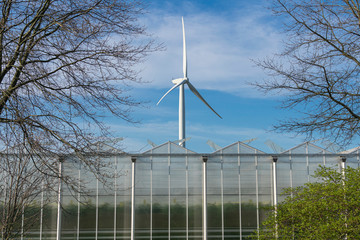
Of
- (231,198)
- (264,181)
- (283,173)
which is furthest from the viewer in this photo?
(283,173)

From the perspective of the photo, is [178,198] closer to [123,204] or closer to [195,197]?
[195,197]

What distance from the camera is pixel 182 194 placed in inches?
963

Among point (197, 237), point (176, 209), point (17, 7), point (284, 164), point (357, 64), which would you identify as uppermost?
point (17, 7)

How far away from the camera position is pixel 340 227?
15.1m

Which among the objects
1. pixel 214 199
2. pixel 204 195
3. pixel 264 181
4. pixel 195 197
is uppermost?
pixel 264 181

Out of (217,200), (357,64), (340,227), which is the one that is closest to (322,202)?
(340,227)

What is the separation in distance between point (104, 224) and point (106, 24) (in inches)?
628

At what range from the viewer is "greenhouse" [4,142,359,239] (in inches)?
942

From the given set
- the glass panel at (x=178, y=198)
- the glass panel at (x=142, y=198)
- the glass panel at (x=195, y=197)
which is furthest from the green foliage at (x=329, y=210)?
the glass panel at (x=142, y=198)

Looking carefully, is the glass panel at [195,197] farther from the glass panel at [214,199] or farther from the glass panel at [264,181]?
the glass panel at [264,181]

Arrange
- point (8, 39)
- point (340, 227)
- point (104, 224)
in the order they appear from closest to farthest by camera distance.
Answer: point (8, 39), point (340, 227), point (104, 224)

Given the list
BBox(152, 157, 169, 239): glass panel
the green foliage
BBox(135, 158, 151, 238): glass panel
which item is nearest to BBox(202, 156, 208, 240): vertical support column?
BBox(152, 157, 169, 239): glass panel

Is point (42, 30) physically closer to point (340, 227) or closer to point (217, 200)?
point (340, 227)

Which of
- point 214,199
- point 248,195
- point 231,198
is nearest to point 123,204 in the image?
point 214,199
